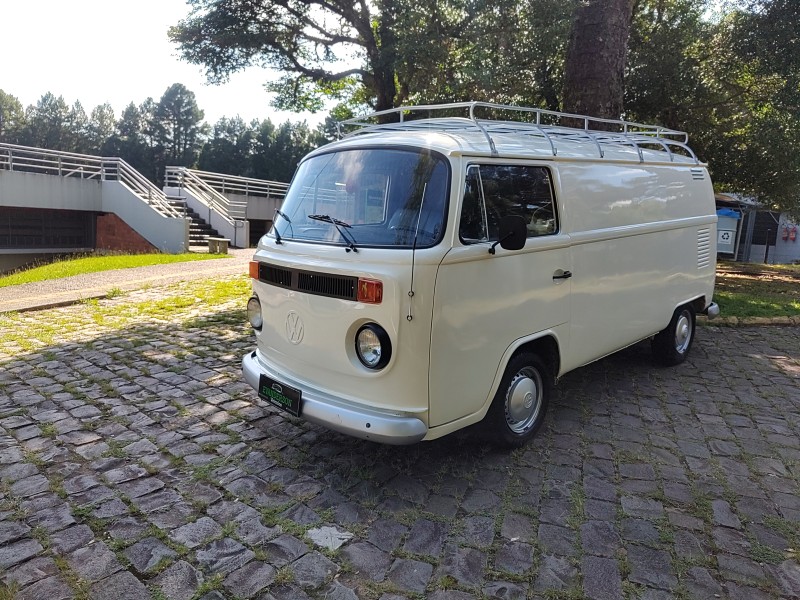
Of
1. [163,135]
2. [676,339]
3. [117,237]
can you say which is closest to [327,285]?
[676,339]

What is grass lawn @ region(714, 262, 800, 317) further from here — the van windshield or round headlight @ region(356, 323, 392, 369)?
round headlight @ region(356, 323, 392, 369)

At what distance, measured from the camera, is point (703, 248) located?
21.1 ft

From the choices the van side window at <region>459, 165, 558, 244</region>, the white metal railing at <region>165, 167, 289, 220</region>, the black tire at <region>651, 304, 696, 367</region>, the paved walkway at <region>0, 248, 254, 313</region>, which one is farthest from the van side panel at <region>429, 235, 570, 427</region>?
the white metal railing at <region>165, 167, 289, 220</region>

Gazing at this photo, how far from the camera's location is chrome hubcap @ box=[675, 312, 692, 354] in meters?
6.37

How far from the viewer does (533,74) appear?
472 inches

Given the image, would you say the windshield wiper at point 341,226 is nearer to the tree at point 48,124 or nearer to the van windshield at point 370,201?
the van windshield at point 370,201

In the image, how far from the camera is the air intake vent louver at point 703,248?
20.8ft

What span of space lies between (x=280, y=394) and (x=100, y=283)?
8.61 m

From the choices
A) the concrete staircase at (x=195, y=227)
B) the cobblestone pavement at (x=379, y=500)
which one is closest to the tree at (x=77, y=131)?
the concrete staircase at (x=195, y=227)

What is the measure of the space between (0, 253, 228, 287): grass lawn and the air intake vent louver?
38.5 feet

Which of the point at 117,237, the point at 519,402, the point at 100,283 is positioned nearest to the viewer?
the point at 519,402

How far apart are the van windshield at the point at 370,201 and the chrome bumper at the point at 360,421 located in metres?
1.00

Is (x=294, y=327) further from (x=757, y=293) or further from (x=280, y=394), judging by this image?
(x=757, y=293)

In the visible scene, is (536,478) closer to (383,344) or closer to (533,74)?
(383,344)
